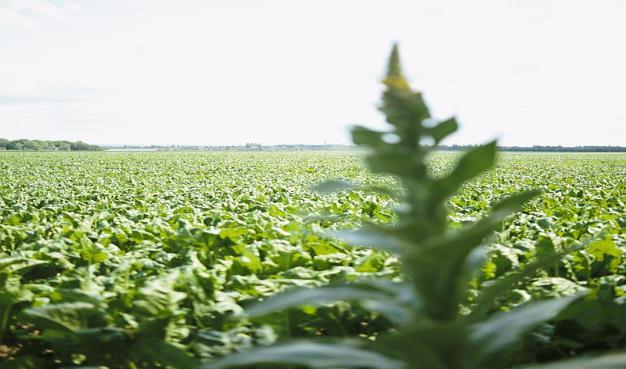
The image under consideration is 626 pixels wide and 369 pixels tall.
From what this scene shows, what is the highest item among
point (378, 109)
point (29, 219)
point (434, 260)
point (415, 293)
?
point (378, 109)

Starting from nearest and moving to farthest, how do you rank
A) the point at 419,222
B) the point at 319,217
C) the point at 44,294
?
the point at 419,222, the point at 319,217, the point at 44,294

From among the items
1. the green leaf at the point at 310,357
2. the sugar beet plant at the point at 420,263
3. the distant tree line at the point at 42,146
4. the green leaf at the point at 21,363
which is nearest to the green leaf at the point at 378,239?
the sugar beet plant at the point at 420,263

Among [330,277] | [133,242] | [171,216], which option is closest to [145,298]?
[330,277]

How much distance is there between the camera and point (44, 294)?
280cm

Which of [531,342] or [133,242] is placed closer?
[531,342]

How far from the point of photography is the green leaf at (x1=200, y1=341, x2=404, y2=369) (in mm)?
1134

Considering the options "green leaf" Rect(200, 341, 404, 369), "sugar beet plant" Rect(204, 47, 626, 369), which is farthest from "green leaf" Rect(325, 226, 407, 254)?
"green leaf" Rect(200, 341, 404, 369)

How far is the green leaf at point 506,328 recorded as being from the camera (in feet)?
3.96

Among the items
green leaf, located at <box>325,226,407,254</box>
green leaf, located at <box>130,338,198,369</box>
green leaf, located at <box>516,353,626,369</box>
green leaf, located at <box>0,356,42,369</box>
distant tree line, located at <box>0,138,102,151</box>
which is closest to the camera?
green leaf, located at <box>516,353,626,369</box>

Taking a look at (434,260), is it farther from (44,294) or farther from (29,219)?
(29,219)

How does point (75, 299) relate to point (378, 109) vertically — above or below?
below

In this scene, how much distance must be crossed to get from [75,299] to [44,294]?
1.55ft

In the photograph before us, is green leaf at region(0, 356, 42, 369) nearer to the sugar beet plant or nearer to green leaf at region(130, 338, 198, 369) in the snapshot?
green leaf at region(130, 338, 198, 369)

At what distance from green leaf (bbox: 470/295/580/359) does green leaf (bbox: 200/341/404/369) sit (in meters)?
0.20
